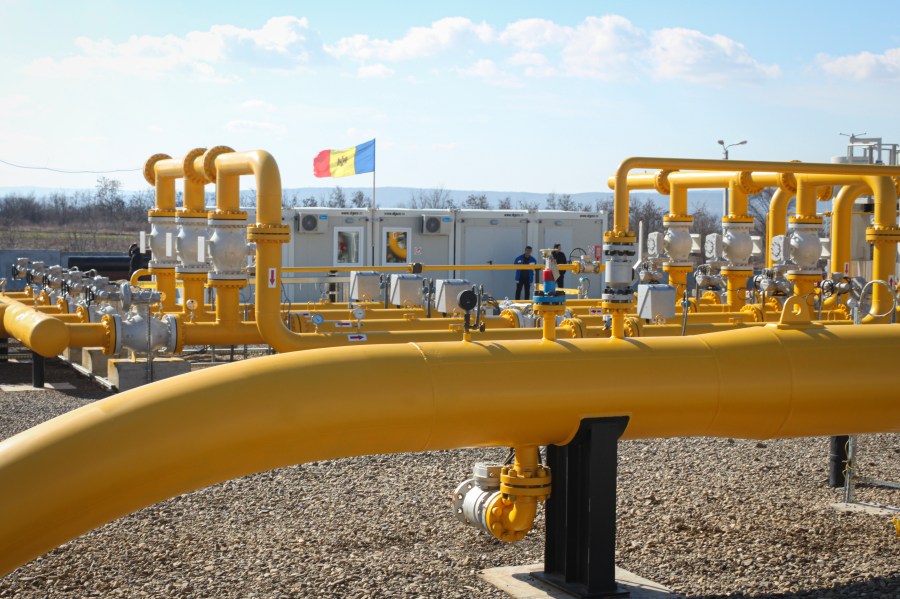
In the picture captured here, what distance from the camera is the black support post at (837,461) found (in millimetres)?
7957

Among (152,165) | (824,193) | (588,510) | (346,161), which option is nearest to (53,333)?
(152,165)

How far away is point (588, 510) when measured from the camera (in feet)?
17.5

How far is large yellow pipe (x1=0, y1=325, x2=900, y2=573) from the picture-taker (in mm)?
4418

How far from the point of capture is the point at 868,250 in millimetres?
19406

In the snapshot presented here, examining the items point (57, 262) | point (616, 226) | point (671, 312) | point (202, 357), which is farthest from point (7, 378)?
point (57, 262)

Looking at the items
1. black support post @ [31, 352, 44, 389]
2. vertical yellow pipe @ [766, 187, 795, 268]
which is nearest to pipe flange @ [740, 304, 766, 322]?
vertical yellow pipe @ [766, 187, 795, 268]

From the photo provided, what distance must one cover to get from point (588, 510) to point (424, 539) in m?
1.45

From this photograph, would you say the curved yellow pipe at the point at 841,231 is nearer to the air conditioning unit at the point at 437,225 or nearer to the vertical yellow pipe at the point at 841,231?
the vertical yellow pipe at the point at 841,231

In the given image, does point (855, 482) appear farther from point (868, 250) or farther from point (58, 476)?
point (868, 250)

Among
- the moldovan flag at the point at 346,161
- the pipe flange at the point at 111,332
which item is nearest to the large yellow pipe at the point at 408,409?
the pipe flange at the point at 111,332

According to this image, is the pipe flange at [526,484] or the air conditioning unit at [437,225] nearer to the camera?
the pipe flange at [526,484]

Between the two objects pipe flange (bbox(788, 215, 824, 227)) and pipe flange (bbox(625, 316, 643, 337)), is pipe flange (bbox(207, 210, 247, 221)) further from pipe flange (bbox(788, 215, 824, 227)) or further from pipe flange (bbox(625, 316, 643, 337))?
pipe flange (bbox(788, 215, 824, 227))

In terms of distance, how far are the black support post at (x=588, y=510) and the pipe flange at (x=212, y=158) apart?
319 inches

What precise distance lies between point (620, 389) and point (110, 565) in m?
2.88
